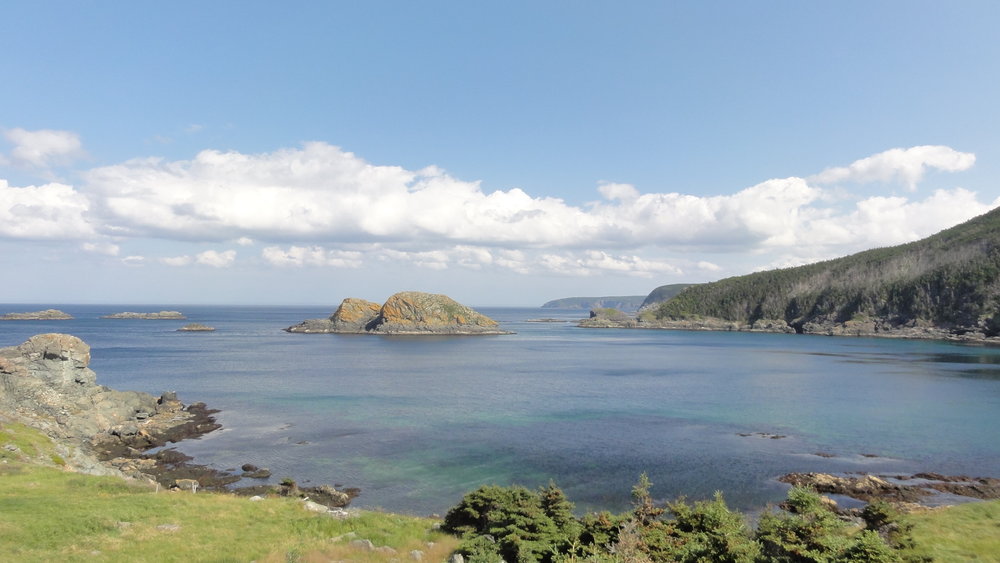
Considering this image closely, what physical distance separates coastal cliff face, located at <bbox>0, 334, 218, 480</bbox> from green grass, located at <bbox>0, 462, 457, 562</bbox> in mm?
22494

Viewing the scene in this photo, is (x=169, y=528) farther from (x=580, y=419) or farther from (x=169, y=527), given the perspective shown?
(x=580, y=419)

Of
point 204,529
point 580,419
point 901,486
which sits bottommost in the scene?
point 580,419

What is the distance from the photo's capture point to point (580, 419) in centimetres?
6019

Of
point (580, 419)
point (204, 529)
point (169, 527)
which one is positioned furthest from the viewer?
point (580, 419)

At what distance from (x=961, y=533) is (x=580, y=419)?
38934mm

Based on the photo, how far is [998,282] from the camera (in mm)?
182625

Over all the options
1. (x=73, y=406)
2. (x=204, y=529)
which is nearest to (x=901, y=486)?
(x=204, y=529)

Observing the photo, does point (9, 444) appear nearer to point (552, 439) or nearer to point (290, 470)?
point (290, 470)

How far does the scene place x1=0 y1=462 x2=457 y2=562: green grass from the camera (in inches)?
784

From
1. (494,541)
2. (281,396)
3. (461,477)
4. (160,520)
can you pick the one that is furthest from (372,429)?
(494,541)

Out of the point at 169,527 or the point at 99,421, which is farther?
the point at 99,421

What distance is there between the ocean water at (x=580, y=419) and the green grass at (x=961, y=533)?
34.4 ft

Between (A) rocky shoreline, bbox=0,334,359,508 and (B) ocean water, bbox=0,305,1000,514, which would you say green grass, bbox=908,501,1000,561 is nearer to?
(B) ocean water, bbox=0,305,1000,514

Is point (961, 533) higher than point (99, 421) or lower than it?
higher
